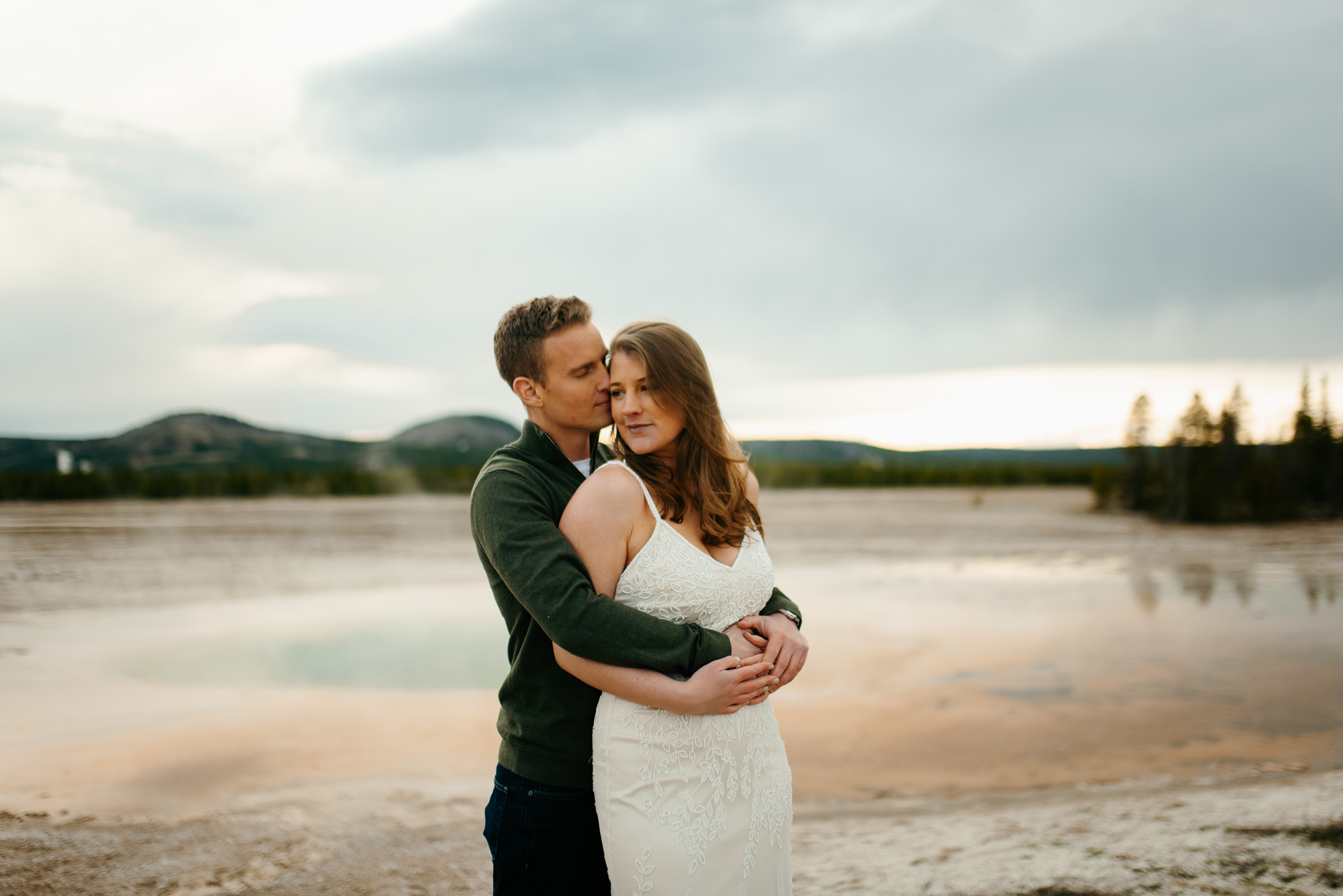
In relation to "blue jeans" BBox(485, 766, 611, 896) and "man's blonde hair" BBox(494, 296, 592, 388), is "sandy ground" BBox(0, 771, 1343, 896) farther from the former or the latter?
"man's blonde hair" BBox(494, 296, 592, 388)

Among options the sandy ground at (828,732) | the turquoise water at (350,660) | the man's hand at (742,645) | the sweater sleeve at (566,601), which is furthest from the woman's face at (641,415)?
the turquoise water at (350,660)

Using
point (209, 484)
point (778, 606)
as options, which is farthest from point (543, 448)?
point (209, 484)

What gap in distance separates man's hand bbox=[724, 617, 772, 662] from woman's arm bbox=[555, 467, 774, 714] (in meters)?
0.05

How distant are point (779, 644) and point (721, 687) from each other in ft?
0.71

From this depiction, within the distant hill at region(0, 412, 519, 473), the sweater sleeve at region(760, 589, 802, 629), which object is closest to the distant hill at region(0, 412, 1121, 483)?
the distant hill at region(0, 412, 519, 473)

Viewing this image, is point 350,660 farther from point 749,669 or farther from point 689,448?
point 749,669

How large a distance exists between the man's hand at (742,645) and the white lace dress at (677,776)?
0.12 feet

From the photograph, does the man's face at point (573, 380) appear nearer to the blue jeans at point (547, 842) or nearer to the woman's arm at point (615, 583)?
the woman's arm at point (615, 583)

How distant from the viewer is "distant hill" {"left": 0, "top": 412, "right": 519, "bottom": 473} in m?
51.1

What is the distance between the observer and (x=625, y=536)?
1979 millimetres

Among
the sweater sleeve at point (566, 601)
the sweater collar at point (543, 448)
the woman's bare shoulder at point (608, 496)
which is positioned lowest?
the sweater sleeve at point (566, 601)

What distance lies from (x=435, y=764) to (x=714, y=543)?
5.36m

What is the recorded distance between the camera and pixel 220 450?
3489 inches

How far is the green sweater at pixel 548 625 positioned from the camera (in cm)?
184
